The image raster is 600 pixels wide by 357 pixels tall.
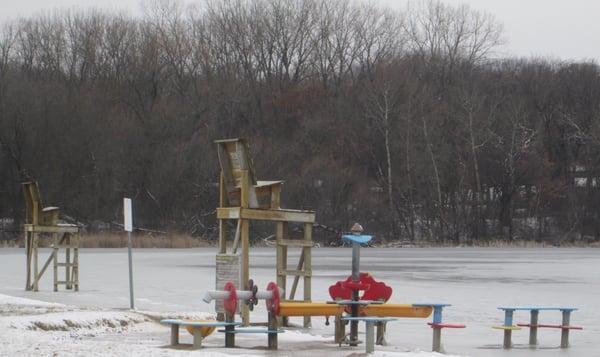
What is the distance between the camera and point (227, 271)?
628 inches

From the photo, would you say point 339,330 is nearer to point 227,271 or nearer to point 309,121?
point 227,271

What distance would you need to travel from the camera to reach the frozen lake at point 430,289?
17156mm

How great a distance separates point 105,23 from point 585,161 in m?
38.9

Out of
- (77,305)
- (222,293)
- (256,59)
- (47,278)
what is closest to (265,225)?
(256,59)

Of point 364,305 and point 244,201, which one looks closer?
point 364,305

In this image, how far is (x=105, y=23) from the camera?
91.6m

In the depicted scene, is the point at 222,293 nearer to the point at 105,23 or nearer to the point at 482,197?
the point at 482,197

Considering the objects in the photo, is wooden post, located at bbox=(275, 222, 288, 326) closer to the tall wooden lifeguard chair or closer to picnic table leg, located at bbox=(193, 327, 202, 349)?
picnic table leg, located at bbox=(193, 327, 202, 349)

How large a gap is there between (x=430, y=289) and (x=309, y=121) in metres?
62.0

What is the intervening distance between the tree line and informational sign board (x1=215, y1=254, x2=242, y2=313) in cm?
5853

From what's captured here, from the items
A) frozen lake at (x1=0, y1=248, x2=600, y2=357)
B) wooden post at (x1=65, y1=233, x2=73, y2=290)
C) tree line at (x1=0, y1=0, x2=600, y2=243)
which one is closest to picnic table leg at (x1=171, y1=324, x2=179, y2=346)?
frozen lake at (x1=0, y1=248, x2=600, y2=357)

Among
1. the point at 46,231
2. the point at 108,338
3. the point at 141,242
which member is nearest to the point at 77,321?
the point at 108,338

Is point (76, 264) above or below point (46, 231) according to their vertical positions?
below

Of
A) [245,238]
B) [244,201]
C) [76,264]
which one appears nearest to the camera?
[244,201]
